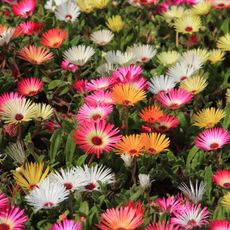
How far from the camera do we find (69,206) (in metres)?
1.86

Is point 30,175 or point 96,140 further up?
point 96,140

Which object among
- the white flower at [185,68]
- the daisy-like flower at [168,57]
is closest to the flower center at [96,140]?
the white flower at [185,68]

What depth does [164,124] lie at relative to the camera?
223 centimetres

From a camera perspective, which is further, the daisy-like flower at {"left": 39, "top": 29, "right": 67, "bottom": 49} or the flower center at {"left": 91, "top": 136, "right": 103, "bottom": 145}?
the daisy-like flower at {"left": 39, "top": 29, "right": 67, "bottom": 49}

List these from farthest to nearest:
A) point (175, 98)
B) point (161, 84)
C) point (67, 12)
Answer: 1. point (67, 12)
2. point (161, 84)
3. point (175, 98)

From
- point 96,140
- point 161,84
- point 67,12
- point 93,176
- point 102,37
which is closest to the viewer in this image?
point 93,176

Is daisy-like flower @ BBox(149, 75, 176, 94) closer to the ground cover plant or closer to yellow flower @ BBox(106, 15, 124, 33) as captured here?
the ground cover plant

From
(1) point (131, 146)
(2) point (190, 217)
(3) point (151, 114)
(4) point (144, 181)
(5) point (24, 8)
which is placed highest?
(5) point (24, 8)

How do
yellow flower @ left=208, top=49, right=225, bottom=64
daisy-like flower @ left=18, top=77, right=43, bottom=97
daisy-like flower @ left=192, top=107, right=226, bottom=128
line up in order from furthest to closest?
1. yellow flower @ left=208, top=49, right=225, bottom=64
2. daisy-like flower @ left=18, top=77, right=43, bottom=97
3. daisy-like flower @ left=192, top=107, right=226, bottom=128

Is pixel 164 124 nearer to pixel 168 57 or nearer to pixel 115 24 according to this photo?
pixel 168 57

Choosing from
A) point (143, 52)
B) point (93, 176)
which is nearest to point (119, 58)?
point (143, 52)

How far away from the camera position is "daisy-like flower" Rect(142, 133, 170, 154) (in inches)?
81.4

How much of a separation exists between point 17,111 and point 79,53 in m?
0.53

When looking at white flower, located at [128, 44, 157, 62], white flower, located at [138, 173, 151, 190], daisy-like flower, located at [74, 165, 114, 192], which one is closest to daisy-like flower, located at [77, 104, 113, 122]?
daisy-like flower, located at [74, 165, 114, 192]
